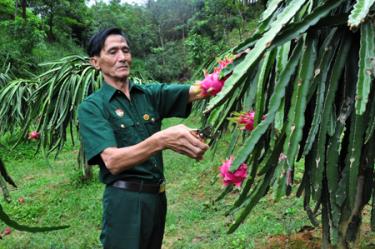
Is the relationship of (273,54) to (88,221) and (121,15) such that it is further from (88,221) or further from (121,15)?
(121,15)

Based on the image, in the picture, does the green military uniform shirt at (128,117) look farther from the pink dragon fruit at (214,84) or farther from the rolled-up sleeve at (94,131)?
the pink dragon fruit at (214,84)

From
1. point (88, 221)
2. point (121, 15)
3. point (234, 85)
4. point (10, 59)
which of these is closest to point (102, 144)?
point (234, 85)

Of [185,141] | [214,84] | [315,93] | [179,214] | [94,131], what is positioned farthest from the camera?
[179,214]

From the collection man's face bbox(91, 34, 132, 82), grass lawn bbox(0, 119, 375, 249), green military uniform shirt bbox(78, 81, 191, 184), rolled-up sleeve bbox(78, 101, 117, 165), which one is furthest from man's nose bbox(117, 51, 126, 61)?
grass lawn bbox(0, 119, 375, 249)

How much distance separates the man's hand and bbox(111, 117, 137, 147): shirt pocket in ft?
1.54

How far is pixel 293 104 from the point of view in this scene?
4.29ft

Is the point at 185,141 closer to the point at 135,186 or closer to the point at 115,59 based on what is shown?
the point at 135,186

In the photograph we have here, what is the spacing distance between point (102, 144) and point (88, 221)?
3.18m

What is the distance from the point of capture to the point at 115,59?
211 cm

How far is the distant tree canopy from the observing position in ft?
46.8

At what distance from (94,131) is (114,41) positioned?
485 millimetres

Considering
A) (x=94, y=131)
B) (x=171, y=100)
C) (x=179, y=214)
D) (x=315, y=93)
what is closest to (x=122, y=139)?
(x=94, y=131)

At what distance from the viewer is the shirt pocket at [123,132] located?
2080mm

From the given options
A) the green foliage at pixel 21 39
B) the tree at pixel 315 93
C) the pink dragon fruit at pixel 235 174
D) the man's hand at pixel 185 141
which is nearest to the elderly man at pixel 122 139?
the man's hand at pixel 185 141
